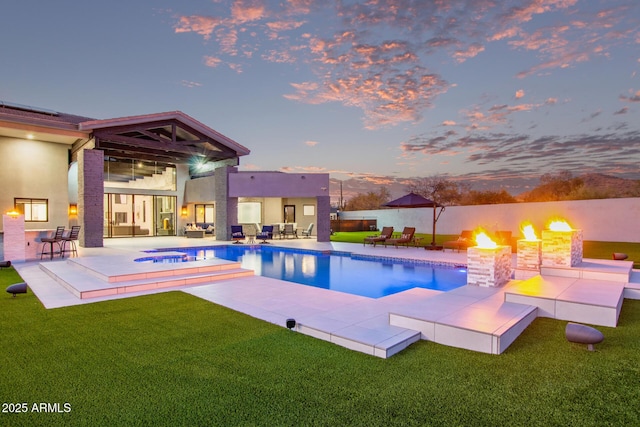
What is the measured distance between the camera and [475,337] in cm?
386

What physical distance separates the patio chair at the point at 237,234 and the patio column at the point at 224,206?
2.33ft

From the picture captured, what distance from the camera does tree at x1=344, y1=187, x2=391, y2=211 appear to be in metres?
52.0

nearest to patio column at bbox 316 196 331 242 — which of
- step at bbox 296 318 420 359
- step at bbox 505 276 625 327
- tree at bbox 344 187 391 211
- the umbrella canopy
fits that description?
the umbrella canopy

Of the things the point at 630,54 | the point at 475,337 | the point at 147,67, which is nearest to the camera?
the point at 475,337

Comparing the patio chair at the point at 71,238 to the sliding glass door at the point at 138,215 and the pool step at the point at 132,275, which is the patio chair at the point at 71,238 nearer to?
the pool step at the point at 132,275

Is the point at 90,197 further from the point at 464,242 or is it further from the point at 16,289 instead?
the point at 464,242

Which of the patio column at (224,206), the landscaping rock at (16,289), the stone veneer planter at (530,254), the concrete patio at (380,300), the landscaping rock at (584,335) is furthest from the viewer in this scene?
the patio column at (224,206)

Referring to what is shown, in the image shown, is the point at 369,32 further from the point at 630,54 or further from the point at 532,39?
the point at 630,54

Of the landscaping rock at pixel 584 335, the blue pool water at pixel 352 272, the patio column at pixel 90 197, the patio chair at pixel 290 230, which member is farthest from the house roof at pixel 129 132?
the landscaping rock at pixel 584 335

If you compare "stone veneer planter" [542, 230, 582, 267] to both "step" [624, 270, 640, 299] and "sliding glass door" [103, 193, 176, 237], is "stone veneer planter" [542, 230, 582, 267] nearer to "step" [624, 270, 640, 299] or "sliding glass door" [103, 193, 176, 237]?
"step" [624, 270, 640, 299]

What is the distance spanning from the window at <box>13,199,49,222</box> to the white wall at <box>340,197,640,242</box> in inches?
912

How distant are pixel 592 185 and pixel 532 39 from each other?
66.3 feet

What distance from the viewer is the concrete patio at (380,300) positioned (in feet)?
13.4

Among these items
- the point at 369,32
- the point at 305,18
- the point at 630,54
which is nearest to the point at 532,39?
the point at 630,54
